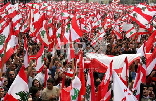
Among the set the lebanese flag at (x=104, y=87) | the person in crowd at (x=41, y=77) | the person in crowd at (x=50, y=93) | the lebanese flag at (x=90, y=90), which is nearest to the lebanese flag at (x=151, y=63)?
the lebanese flag at (x=104, y=87)

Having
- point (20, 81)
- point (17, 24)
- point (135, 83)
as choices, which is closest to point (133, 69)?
point (135, 83)

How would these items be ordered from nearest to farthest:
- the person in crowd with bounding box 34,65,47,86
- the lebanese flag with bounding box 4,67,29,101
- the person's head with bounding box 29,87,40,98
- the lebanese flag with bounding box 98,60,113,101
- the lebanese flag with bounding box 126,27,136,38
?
the lebanese flag with bounding box 4,67,29,101 < the lebanese flag with bounding box 98,60,113,101 < the person's head with bounding box 29,87,40,98 < the person in crowd with bounding box 34,65,47,86 < the lebanese flag with bounding box 126,27,136,38

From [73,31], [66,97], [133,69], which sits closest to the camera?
[66,97]

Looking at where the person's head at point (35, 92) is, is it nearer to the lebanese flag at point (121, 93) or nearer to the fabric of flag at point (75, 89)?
the fabric of flag at point (75, 89)

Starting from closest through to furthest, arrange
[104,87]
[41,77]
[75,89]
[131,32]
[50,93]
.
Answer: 1. [104,87]
2. [75,89]
3. [50,93]
4. [41,77]
5. [131,32]

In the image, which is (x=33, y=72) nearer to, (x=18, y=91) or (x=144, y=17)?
(x=18, y=91)

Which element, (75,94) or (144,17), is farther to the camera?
(144,17)

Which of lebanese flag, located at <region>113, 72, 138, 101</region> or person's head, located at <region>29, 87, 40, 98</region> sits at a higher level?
lebanese flag, located at <region>113, 72, 138, 101</region>

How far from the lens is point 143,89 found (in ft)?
26.2

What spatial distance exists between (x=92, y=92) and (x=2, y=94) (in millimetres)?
1833

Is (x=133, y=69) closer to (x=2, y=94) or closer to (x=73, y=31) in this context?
(x=73, y=31)

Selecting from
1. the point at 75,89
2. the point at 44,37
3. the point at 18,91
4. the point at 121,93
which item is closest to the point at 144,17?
the point at 44,37

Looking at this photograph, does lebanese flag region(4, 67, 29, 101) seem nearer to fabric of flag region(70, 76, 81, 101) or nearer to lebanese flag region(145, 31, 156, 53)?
fabric of flag region(70, 76, 81, 101)

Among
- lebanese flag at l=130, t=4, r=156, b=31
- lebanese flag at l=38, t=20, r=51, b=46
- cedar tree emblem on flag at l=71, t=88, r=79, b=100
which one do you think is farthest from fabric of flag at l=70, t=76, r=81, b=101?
lebanese flag at l=130, t=4, r=156, b=31
